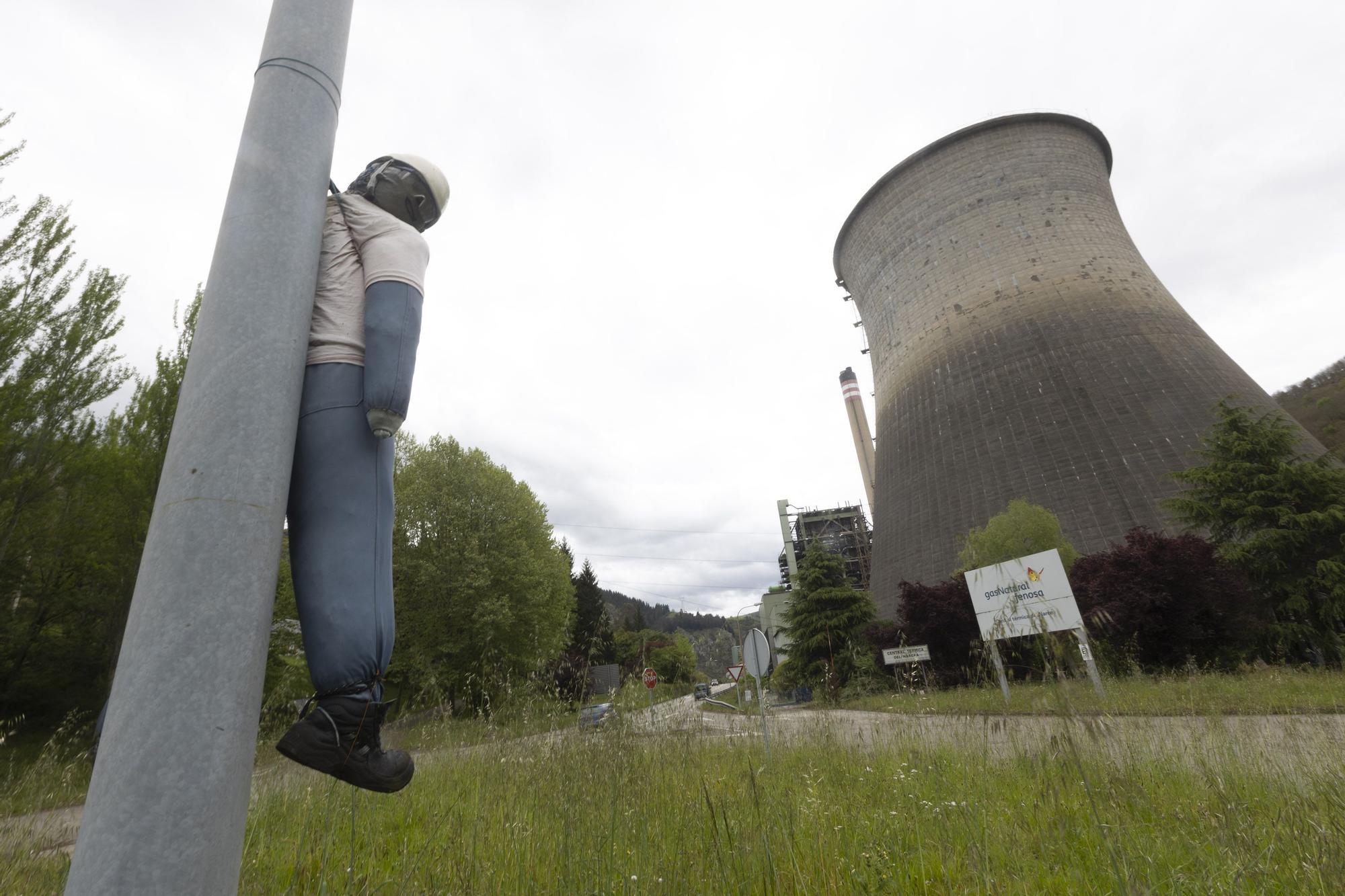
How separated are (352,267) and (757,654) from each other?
19.5 feet

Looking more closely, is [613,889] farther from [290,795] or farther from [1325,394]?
[1325,394]

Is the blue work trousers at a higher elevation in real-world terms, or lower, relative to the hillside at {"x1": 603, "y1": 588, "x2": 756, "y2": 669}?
lower

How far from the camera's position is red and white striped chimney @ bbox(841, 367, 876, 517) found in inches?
1688

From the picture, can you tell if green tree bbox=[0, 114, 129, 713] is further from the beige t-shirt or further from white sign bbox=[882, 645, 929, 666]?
white sign bbox=[882, 645, 929, 666]

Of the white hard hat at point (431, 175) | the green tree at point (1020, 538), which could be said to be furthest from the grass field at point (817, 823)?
the green tree at point (1020, 538)

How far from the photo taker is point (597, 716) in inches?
149

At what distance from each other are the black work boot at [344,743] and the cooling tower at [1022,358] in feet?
67.9

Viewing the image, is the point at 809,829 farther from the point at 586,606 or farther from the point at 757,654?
the point at 586,606

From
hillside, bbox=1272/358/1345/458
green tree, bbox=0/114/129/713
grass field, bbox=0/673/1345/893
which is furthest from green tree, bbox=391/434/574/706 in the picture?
hillside, bbox=1272/358/1345/458

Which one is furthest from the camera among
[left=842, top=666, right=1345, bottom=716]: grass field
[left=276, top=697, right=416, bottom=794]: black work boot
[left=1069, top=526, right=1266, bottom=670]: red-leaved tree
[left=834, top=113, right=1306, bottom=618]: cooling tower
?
[left=834, top=113, right=1306, bottom=618]: cooling tower

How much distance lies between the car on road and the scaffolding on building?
132ft

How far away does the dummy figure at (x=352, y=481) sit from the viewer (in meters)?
1.06

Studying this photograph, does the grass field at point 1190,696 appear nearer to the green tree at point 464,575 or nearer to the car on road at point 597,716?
the car on road at point 597,716

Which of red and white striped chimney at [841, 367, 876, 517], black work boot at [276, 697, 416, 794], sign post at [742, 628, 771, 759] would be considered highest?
red and white striped chimney at [841, 367, 876, 517]
